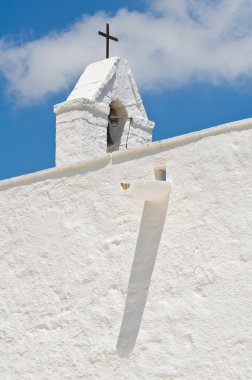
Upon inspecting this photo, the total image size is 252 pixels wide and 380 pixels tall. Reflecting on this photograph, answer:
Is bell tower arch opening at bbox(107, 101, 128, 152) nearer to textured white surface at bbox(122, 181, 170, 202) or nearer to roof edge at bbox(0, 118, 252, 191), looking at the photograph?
roof edge at bbox(0, 118, 252, 191)

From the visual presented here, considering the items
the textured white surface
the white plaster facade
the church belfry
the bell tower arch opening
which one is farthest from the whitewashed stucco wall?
the bell tower arch opening

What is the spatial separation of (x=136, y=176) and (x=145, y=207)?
310mm

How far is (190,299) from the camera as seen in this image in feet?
21.5

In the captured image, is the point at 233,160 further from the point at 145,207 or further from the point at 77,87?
the point at 77,87

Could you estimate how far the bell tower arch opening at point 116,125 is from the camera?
9.30 meters

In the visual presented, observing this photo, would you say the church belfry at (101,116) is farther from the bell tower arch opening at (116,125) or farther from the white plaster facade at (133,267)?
the white plaster facade at (133,267)

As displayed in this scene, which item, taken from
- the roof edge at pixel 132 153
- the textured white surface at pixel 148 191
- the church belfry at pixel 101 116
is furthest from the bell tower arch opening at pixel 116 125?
the textured white surface at pixel 148 191

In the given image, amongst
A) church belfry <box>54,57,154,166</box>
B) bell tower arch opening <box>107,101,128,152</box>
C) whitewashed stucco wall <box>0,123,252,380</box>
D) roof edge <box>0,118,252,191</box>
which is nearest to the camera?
whitewashed stucco wall <box>0,123,252,380</box>

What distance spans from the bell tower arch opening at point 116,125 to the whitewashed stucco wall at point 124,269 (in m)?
1.58

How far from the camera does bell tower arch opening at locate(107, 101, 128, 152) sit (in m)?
9.30

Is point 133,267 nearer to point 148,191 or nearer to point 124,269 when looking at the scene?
point 124,269

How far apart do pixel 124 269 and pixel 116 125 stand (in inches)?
109

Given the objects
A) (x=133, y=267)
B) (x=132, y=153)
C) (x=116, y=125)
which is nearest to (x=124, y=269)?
(x=133, y=267)

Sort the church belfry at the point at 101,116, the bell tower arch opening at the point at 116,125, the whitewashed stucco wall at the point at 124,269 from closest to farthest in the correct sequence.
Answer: the whitewashed stucco wall at the point at 124,269
the church belfry at the point at 101,116
the bell tower arch opening at the point at 116,125
